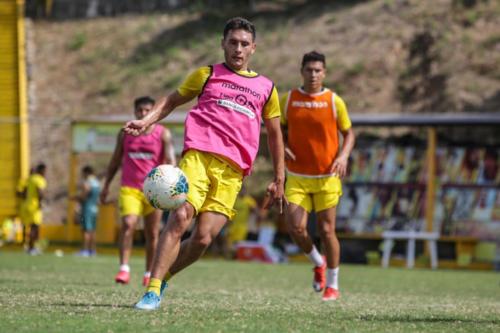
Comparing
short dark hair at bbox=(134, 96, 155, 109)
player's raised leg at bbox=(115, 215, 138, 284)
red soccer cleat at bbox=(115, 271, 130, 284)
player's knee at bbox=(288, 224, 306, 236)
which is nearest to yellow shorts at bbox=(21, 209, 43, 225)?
player's raised leg at bbox=(115, 215, 138, 284)

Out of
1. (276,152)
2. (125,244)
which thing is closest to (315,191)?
(276,152)

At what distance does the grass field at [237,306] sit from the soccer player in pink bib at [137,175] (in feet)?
2.09

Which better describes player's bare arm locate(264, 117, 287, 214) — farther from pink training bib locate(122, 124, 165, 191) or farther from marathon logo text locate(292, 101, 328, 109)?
pink training bib locate(122, 124, 165, 191)

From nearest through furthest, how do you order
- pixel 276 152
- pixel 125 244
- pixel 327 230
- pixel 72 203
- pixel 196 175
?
pixel 196 175 < pixel 276 152 < pixel 327 230 < pixel 125 244 < pixel 72 203

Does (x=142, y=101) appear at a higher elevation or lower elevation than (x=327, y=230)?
higher

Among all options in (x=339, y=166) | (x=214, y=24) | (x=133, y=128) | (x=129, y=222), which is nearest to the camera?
(x=133, y=128)

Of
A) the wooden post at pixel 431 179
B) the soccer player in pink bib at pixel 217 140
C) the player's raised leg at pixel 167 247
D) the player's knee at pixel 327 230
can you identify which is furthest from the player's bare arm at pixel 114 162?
the wooden post at pixel 431 179

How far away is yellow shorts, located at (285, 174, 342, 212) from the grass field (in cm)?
102

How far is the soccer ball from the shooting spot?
356 inches

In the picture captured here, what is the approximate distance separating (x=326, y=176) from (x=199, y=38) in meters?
38.6

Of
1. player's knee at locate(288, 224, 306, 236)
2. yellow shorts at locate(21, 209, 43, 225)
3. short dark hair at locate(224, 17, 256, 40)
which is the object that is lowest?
yellow shorts at locate(21, 209, 43, 225)

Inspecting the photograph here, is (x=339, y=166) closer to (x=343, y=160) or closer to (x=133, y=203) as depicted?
(x=343, y=160)

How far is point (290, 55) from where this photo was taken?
46906mm

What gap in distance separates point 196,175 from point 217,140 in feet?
1.16
